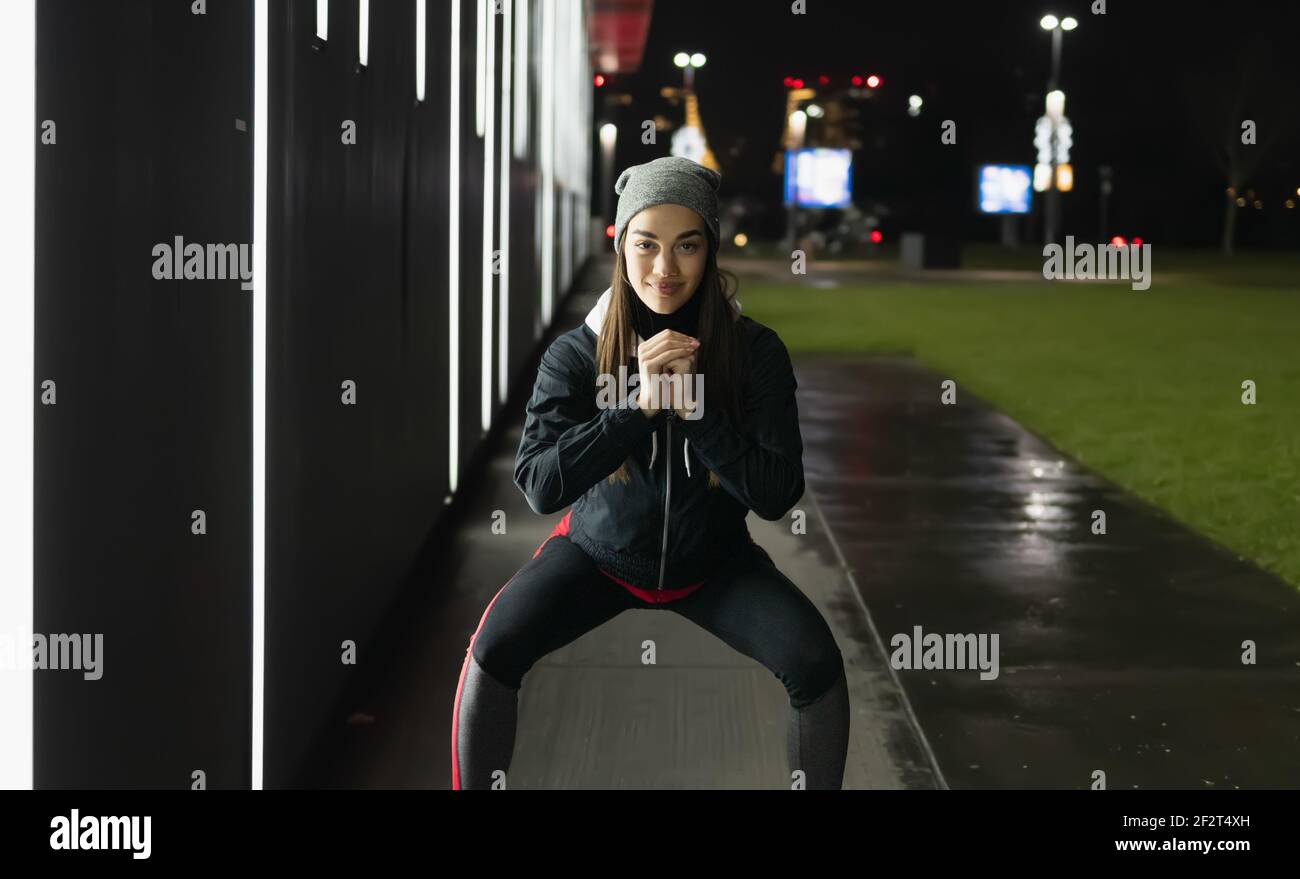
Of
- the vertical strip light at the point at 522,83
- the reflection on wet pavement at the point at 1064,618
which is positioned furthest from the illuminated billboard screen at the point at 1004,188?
the reflection on wet pavement at the point at 1064,618

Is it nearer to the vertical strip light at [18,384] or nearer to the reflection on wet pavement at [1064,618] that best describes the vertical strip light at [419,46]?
the reflection on wet pavement at [1064,618]

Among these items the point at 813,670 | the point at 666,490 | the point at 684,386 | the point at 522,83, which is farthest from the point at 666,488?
the point at 522,83

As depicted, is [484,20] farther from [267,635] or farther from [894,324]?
[894,324]

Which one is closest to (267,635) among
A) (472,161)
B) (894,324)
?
(472,161)

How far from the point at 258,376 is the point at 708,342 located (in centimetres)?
123

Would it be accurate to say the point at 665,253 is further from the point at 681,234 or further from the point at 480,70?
the point at 480,70

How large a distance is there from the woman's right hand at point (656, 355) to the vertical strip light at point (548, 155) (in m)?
15.6

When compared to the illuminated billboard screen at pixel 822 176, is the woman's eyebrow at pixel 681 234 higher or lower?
lower

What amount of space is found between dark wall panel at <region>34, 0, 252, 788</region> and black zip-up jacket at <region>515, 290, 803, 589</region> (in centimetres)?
74

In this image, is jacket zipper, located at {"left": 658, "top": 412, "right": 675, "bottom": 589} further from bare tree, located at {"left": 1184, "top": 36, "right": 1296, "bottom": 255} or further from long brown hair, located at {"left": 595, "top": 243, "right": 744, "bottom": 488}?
bare tree, located at {"left": 1184, "top": 36, "right": 1296, "bottom": 255}

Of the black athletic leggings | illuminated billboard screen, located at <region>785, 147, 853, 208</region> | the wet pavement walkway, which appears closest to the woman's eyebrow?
the black athletic leggings

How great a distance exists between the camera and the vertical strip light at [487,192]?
11.0 metres

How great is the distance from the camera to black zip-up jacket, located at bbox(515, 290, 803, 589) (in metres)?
3.66

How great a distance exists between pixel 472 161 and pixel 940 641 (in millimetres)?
4791
